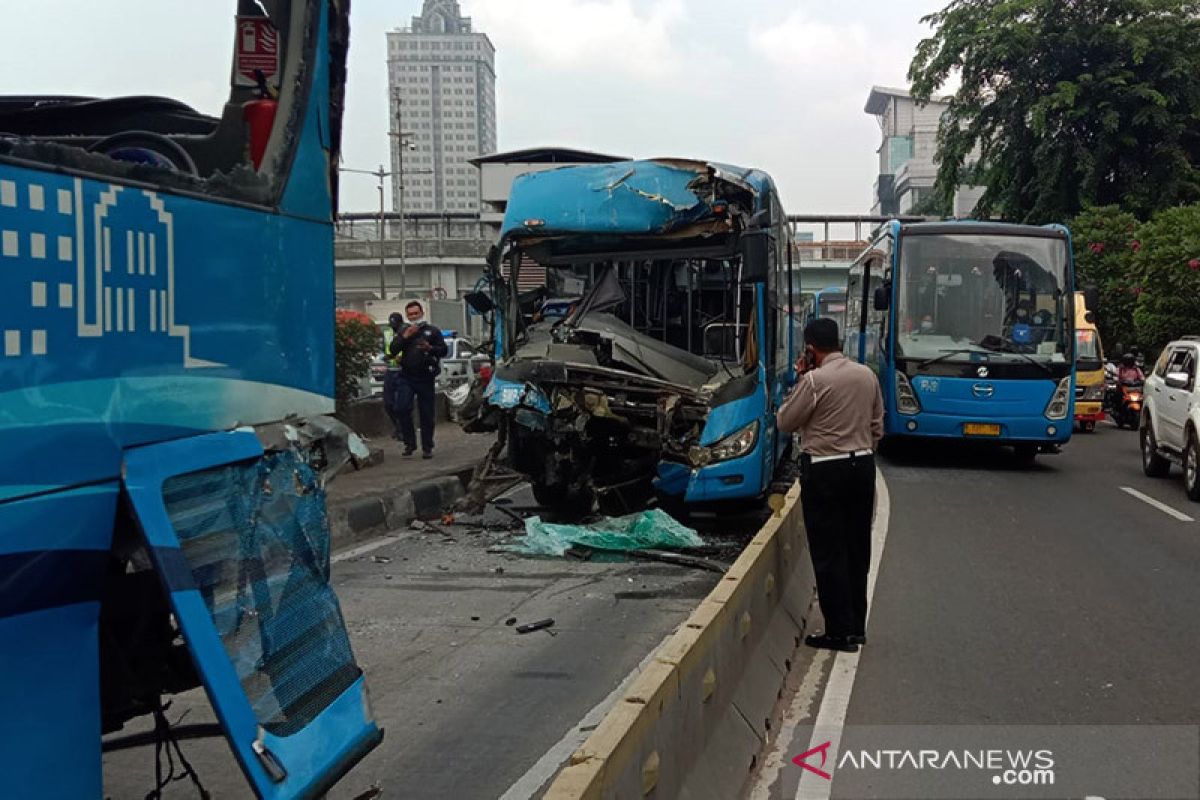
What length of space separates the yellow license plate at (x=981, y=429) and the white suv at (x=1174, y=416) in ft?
6.36

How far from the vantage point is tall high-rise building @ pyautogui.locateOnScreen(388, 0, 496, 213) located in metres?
49.8

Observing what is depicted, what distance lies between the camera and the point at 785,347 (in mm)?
11758

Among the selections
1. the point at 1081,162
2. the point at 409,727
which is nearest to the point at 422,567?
the point at 409,727

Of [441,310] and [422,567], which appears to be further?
[441,310]

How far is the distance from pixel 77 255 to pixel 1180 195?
114 feet

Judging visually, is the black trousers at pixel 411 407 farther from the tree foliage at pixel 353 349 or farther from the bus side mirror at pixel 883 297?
the bus side mirror at pixel 883 297

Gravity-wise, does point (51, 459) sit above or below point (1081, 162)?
below

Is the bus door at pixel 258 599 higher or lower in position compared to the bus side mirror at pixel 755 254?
lower

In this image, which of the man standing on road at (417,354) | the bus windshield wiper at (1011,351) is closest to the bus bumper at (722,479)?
the man standing on road at (417,354)

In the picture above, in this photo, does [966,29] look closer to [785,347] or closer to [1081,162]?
[1081,162]

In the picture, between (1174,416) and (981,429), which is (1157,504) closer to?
(1174,416)

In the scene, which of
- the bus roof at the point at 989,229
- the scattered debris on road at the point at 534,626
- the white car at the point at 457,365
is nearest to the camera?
the scattered debris on road at the point at 534,626

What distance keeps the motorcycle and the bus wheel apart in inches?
222

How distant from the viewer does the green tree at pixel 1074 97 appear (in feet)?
102
